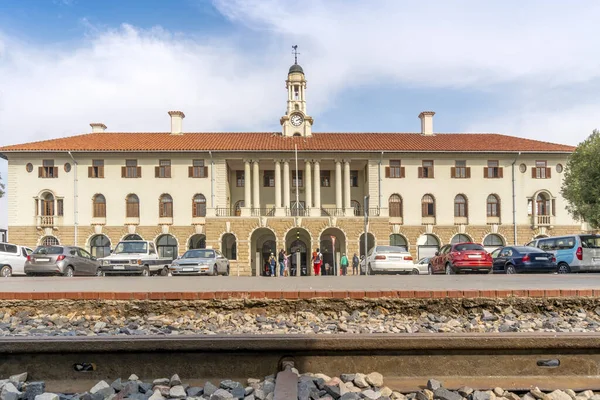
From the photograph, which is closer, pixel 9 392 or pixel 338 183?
pixel 9 392

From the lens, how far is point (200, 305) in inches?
292

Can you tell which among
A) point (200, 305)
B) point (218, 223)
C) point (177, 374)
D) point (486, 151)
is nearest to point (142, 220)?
point (218, 223)

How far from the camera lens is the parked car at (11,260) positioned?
2161cm

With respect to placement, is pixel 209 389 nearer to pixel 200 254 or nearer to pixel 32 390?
pixel 32 390

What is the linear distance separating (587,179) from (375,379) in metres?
37.4

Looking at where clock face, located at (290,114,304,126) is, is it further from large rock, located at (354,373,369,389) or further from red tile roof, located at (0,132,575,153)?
large rock, located at (354,373,369,389)

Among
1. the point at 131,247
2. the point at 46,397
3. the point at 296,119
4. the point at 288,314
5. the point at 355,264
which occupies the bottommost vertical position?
the point at 355,264

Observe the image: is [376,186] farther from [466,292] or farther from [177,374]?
[177,374]

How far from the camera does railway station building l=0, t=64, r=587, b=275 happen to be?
40156 millimetres

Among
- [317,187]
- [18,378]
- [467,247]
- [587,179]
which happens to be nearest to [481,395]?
[18,378]

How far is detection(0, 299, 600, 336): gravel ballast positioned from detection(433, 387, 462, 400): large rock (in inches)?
143

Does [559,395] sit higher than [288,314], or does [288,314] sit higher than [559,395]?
[559,395]

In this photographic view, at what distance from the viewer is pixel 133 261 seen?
2209 cm

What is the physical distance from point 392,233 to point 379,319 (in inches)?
1370
